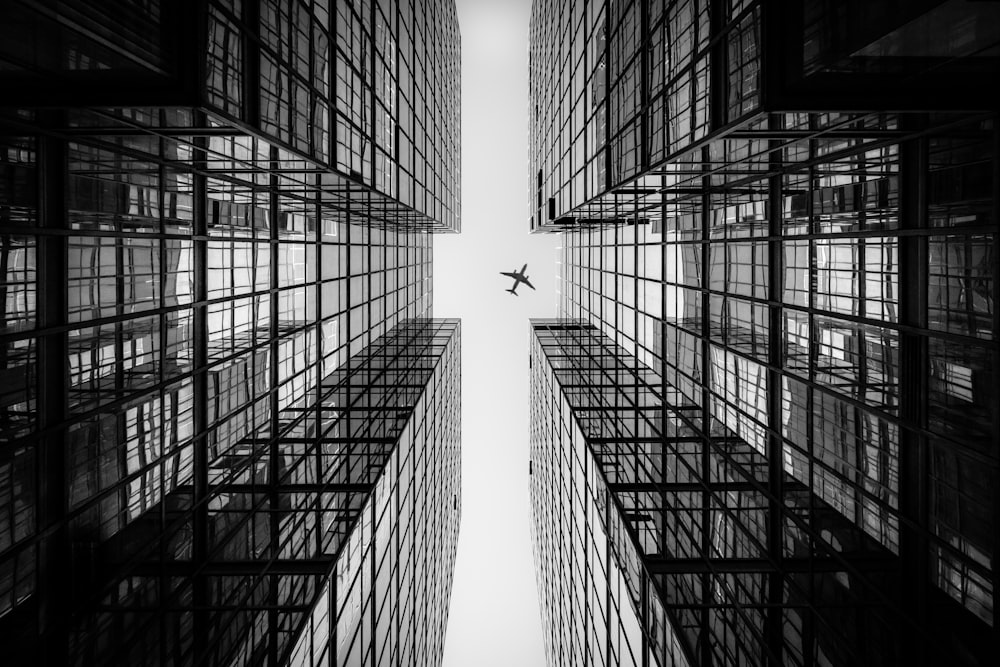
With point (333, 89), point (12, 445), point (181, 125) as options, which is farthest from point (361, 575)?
point (333, 89)

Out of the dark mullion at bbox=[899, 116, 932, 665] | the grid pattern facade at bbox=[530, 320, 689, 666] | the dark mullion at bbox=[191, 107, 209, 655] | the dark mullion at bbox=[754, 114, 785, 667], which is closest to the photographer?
the dark mullion at bbox=[899, 116, 932, 665]

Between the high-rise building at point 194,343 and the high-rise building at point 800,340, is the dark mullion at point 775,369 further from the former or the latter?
the high-rise building at point 194,343

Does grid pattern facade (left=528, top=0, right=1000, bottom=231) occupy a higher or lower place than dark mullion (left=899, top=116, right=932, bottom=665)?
higher

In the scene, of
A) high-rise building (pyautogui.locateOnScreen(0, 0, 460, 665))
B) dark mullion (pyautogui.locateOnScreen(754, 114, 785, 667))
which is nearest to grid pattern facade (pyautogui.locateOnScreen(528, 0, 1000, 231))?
dark mullion (pyautogui.locateOnScreen(754, 114, 785, 667))

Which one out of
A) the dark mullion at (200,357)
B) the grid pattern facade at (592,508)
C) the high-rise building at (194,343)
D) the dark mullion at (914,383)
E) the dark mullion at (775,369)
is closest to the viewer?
the high-rise building at (194,343)

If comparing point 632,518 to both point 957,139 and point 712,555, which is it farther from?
point 957,139

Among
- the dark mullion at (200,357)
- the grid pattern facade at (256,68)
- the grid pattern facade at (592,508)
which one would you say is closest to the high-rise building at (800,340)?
the grid pattern facade at (592,508)

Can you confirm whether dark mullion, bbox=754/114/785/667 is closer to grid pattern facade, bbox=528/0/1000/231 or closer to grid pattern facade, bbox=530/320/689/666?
grid pattern facade, bbox=528/0/1000/231
